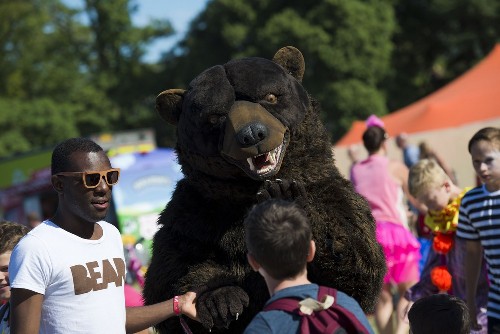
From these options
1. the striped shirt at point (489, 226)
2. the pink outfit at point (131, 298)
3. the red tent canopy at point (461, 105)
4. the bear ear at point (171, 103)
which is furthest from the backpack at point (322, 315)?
the red tent canopy at point (461, 105)

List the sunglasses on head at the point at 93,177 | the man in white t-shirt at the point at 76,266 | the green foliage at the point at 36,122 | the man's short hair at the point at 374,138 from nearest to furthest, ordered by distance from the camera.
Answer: the man in white t-shirt at the point at 76,266
the sunglasses on head at the point at 93,177
the man's short hair at the point at 374,138
the green foliage at the point at 36,122

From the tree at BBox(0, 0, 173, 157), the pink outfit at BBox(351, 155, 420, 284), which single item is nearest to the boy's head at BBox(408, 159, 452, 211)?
the pink outfit at BBox(351, 155, 420, 284)

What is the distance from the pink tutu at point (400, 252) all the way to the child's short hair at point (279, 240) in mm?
4207

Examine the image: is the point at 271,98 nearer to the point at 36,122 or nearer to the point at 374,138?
the point at 374,138

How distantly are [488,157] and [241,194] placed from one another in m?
1.83

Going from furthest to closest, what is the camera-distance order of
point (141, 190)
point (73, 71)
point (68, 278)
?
point (73, 71)
point (141, 190)
point (68, 278)

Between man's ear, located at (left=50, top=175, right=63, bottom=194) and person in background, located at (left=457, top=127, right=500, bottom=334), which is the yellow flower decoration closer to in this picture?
person in background, located at (left=457, top=127, right=500, bottom=334)

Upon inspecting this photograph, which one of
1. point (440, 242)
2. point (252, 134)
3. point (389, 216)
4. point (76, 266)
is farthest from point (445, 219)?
point (76, 266)

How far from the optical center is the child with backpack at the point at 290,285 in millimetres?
2693

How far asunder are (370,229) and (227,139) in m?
0.74

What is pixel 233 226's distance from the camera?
12.6ft

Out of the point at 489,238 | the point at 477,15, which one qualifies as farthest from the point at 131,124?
the point at 489,238

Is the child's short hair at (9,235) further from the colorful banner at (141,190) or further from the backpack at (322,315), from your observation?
the colorful banner at (141,190)

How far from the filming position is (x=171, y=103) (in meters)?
4.17
